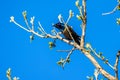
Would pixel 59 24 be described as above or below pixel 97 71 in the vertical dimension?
above

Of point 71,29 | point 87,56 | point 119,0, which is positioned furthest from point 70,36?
point 119,0

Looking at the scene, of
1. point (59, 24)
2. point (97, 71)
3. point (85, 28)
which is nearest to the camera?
point (97, 71)

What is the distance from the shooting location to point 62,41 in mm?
10719

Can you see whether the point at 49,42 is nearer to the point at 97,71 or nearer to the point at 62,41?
the point at 62,41

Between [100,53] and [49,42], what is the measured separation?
6.07ft

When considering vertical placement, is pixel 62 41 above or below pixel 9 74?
above

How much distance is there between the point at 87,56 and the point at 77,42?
0.80 metres

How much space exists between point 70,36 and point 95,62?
3.98 feet

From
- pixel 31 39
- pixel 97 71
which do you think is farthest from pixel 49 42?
pixel 97 71

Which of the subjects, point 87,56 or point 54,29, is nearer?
point 87,56

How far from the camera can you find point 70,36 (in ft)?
34.8

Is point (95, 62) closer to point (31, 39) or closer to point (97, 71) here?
point (97, 71)

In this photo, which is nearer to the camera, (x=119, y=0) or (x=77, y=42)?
(x=119, y=0)

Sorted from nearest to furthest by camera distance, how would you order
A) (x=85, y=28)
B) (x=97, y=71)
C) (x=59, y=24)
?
(x=97, y=71) < (x=85, y=28) < (x=59, y=24)
